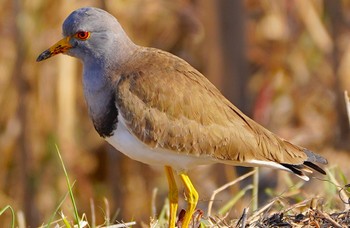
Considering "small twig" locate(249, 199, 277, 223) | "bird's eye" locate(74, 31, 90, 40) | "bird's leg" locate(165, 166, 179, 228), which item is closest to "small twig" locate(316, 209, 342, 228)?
"small twig" locate(249, 199, 277, 223)

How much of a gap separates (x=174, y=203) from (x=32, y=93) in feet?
12.7

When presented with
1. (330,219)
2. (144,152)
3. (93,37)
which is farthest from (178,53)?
(330,219)

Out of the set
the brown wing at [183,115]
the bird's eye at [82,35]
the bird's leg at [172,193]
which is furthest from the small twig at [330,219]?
the bird's eye at [82,35]

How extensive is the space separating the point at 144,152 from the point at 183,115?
27 cm

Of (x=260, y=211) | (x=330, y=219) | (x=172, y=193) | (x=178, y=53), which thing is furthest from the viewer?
(x=178, y=53)

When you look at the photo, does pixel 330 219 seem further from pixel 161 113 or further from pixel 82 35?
pixel 82 35

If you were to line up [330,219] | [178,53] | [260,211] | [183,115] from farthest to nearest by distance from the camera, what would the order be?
[178,53]
[183,115]
[260,211]
[330,219]

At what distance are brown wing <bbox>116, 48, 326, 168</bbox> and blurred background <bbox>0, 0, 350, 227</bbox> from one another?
265 centimetres

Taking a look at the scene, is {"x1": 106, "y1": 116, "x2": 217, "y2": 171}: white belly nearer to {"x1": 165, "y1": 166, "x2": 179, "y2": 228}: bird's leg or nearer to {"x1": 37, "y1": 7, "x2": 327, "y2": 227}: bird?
{"x1": 37, "y1": 7, "x2": 327, "y2": 227}: bird

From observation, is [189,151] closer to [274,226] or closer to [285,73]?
[274,226]

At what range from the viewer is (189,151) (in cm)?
431

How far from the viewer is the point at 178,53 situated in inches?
349

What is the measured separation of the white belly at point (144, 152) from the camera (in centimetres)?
425

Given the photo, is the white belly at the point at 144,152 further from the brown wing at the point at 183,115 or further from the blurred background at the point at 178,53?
the blurred background at the point at 178,53
